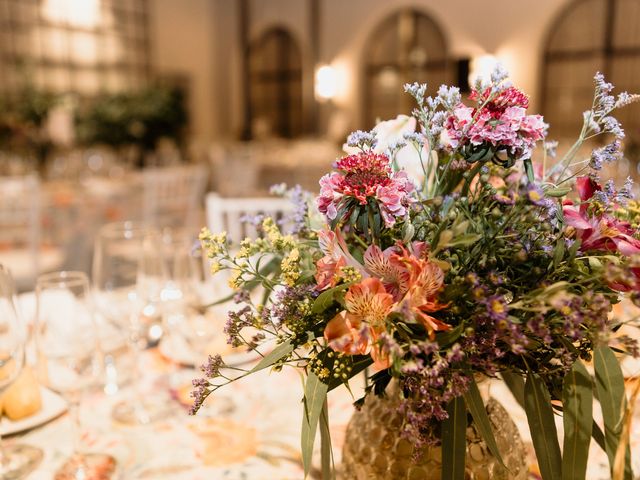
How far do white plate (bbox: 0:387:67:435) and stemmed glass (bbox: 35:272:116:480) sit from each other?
6 centimetres

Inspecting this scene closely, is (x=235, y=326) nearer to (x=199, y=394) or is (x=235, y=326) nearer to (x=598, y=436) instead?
(x=199, y=394)

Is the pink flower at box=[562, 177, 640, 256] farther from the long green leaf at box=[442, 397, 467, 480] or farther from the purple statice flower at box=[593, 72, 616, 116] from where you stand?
the long green leaf at box=[442, 397, 467, 480]

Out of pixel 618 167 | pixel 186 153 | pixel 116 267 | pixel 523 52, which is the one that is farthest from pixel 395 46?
pixel 116 267

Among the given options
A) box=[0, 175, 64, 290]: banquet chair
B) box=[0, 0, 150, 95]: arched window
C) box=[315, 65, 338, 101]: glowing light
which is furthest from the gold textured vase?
box=[315, 65, 338, 101]: glowing light

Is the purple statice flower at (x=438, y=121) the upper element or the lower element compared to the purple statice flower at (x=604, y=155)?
upper

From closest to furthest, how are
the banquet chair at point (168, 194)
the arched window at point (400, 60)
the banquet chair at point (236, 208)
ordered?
the banquet chair at point (236, 208), the banquet chair at point (168, 194), the arched window at point (400, 60)

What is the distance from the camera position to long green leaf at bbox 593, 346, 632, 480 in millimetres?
613

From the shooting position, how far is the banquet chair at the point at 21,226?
3.13 meters

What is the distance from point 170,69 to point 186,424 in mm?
10182

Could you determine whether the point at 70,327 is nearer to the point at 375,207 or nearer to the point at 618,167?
the point at 375,207

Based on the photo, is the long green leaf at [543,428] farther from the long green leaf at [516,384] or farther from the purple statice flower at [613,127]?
the purple statice flower at [613,127]

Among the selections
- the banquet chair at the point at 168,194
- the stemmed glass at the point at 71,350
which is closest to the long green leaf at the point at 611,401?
the stemmed glass at the point at 71,350

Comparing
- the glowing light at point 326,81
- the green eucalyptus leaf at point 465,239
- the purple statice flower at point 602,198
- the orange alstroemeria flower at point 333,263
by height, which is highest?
the glowing light at point 326,81

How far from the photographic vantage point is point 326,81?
1012 centimetres
